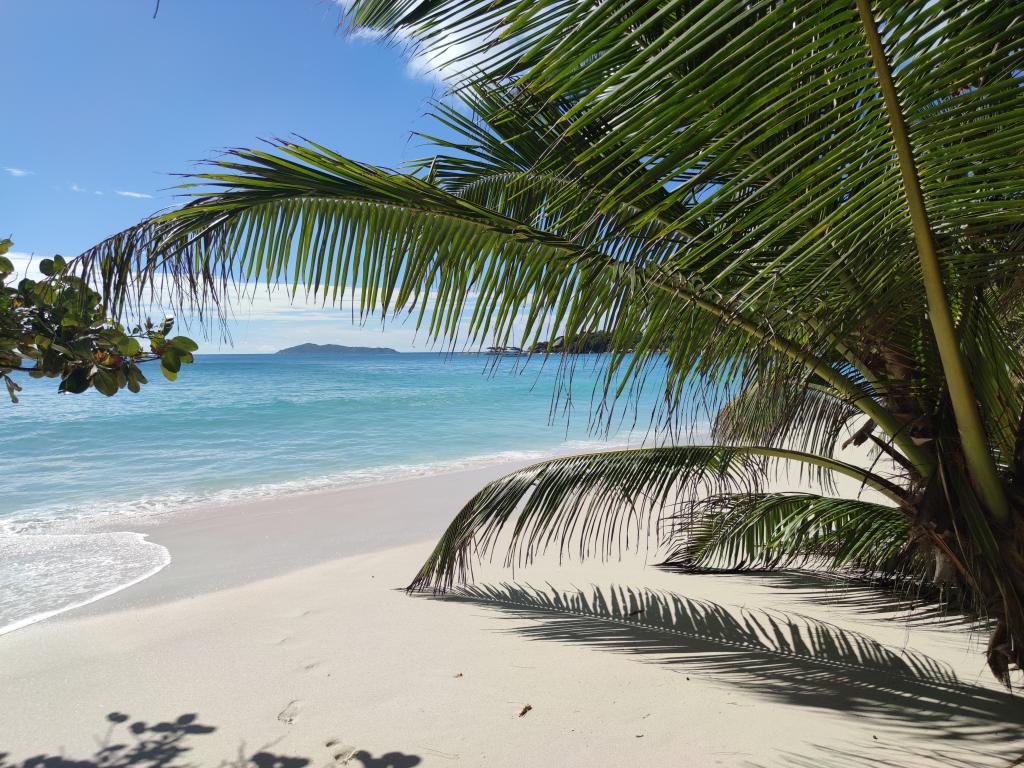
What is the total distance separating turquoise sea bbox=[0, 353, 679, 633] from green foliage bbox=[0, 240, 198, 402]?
110cm

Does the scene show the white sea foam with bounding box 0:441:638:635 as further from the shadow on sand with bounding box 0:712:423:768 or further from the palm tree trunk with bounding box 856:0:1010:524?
the palm tree trunk with bounding box 856:0:1010:524

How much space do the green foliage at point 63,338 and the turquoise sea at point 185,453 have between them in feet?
3.60

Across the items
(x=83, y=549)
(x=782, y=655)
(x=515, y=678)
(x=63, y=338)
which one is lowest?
(x=83, y=549)

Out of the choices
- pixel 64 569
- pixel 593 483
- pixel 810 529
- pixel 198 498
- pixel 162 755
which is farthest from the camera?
pixel 198 498

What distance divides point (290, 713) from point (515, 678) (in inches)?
43.9

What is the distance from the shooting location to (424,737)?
3.02m

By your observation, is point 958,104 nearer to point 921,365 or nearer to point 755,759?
point 921,365

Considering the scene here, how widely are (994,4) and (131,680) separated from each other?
4.59 m

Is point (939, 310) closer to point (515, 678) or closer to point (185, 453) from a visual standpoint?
point (515, 678)

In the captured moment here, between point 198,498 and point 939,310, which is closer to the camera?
point 939,310

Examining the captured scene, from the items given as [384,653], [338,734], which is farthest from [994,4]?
[384,653]

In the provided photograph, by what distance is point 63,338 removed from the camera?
76.6 inches

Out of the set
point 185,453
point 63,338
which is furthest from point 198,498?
point 63,338

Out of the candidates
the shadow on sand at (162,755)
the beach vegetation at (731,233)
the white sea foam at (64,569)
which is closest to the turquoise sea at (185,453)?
the white sea foam at (64,569)
